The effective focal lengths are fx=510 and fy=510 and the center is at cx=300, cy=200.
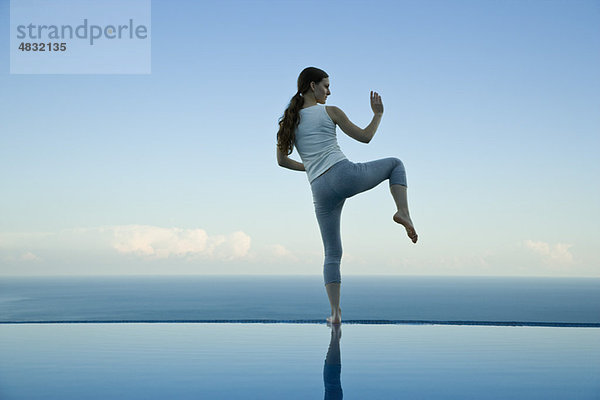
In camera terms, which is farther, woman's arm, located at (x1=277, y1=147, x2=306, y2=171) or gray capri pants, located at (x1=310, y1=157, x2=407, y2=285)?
woman's arm, located at (x1=277, y1=147, x2=306, y2=171)

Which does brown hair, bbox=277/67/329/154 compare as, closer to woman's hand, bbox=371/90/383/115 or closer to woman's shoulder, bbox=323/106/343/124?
woman's shoulder, bbox=323/106/343/124

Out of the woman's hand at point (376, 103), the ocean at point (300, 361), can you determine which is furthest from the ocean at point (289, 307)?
the woman's hand at point (376, 103)

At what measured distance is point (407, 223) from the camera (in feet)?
9.72

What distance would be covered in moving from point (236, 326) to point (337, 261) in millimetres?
784

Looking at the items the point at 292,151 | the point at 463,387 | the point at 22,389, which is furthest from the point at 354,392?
the point at 292,151

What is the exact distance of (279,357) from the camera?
217 cm

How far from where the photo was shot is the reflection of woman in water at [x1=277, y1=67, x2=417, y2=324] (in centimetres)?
306

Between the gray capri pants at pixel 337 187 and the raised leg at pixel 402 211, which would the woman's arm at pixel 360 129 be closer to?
the gray capri pants at pixel 337 187

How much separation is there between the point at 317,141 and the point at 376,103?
1.40ft

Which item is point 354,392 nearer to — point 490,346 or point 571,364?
point 571,364

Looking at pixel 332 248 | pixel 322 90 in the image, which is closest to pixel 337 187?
pixel 332 248

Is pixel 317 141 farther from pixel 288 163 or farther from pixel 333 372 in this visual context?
pixel 333 372

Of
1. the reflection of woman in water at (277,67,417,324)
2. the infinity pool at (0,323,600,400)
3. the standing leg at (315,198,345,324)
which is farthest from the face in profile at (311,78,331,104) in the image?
the infinity pool at (0,323,600,400)

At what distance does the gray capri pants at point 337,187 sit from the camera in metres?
3.05
